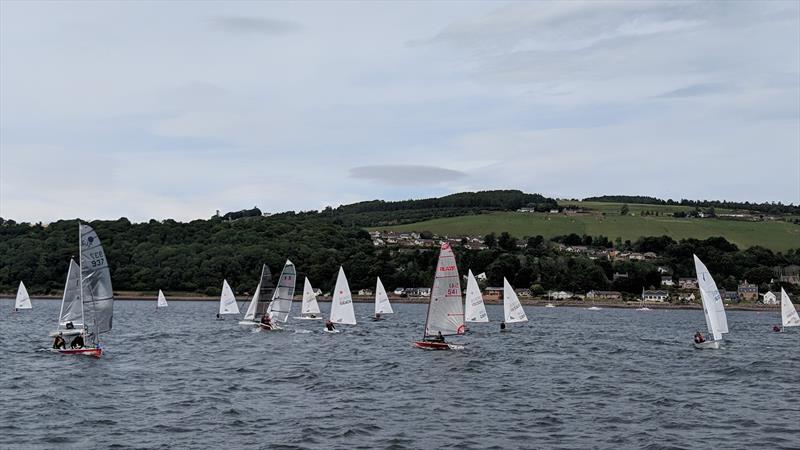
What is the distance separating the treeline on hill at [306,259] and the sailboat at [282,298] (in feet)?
276

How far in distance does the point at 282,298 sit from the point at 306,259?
92.8 metres

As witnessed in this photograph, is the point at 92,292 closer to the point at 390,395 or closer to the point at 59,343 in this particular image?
the point at 59,343

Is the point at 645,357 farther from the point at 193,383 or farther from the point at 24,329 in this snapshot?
the point at 24,329

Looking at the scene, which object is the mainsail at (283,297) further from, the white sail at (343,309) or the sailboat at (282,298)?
the white sail at (343,309)

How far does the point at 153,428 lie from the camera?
25094 millimetres

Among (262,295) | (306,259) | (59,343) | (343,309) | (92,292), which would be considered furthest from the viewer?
(306,259)

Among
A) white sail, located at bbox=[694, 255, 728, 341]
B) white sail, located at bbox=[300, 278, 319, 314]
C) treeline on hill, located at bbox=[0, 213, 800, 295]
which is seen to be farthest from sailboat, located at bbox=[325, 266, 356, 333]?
treeline on hill, located at bbox=[0, 213, 800, 295]

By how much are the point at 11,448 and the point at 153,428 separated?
386 cm

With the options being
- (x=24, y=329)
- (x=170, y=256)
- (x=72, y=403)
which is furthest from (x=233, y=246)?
(x=72, y=403)

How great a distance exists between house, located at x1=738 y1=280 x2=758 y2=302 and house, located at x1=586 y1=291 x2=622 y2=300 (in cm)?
2079

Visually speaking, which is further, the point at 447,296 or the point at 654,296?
the point at 654,296

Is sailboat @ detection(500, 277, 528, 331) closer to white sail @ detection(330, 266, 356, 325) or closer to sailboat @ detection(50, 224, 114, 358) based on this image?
white sail @ detection(330, 266, 356, 325)

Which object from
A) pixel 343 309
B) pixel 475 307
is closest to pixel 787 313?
pixel 475 307

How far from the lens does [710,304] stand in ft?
168
